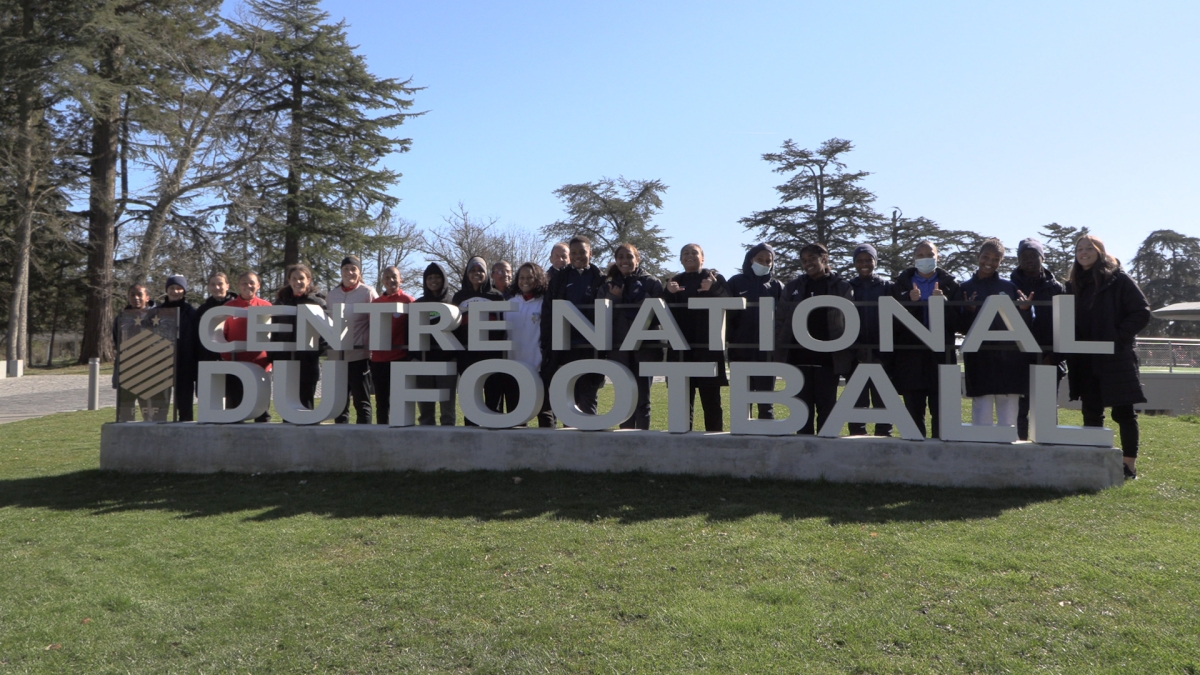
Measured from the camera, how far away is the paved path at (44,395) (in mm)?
15227

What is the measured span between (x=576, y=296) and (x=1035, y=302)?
3737 mm

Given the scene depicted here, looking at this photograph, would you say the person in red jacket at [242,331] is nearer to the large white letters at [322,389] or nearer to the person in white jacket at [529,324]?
the large white letters at [322,389]

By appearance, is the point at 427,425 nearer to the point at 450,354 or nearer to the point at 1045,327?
the point at 450,354

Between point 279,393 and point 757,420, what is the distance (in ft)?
14.6

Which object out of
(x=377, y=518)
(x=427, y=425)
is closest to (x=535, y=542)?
(x=377, y=518)

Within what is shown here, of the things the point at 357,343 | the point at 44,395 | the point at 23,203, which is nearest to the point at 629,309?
the point at 357,343

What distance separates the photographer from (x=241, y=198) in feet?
101

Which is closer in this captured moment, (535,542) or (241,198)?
(535,542)

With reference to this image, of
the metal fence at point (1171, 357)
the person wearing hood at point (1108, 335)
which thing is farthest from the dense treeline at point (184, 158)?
the person wearing hood at point (1108, 335)

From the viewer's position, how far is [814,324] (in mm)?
7219

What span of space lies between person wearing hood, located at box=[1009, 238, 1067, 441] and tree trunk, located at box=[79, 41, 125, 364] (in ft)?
97.1

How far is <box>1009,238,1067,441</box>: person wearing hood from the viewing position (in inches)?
263

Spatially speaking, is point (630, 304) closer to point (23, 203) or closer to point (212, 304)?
point (212, 304)

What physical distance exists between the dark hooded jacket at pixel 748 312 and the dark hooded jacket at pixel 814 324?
14 centimetres
